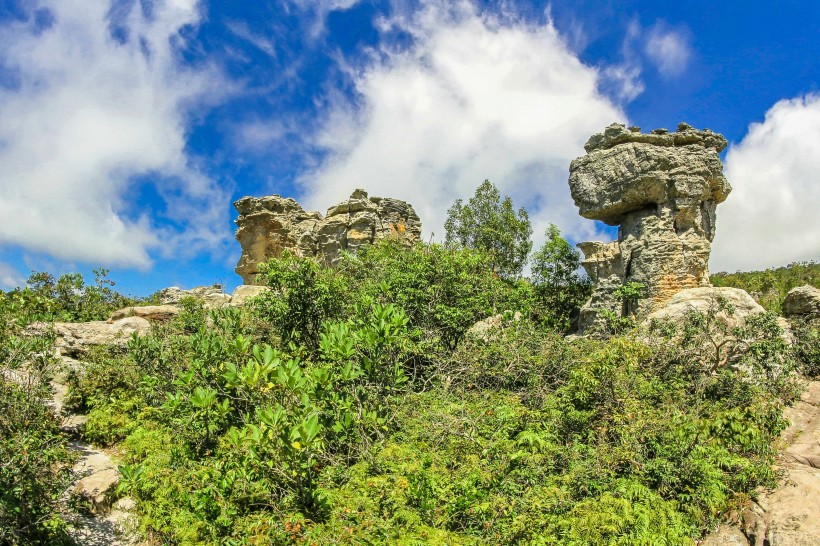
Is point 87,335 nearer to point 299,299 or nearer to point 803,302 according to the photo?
point 299,299

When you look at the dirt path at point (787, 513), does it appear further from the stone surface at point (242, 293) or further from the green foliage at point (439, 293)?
the stone surface at point (242, 293)

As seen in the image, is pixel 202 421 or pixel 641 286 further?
pixel 641 286

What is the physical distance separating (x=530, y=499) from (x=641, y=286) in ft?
32.8

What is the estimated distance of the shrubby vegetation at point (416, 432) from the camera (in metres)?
5.30

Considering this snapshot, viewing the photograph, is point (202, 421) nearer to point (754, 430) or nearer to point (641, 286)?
point (754, 430)

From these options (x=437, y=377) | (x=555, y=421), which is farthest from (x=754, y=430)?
(x=437, y=377)

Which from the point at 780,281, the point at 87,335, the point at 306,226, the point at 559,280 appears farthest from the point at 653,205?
the point at 780,281

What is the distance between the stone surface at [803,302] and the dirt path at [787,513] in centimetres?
648

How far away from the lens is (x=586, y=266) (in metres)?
15.8

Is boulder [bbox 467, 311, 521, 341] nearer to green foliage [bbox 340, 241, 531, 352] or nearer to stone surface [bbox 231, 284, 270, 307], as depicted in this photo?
green foliage [bbox 340, 241, 531, 352]

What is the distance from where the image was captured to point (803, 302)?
40.4 ft

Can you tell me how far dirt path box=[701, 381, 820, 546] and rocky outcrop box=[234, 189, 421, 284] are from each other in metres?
18.3

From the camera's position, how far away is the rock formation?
13.6 metres

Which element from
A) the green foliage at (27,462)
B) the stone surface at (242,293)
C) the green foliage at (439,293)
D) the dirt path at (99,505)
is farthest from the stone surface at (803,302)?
the stone surface at (242,293)
